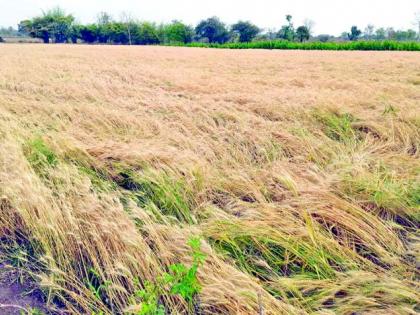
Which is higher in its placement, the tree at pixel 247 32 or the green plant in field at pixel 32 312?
the tree at pixel 247 32

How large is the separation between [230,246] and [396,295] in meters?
0.77

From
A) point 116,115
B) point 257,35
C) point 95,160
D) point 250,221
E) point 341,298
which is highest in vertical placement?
point 257,35

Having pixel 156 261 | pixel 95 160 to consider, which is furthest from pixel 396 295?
pixel 95 160

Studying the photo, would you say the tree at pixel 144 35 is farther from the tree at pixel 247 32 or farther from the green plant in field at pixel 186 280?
the green plant in field at pixel 186 280

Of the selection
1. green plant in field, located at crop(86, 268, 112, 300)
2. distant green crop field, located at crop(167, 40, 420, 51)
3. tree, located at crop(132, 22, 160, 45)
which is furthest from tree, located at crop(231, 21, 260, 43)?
green plant in field, located at crop(86, 268, 112, 300)

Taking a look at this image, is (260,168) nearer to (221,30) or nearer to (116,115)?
(116,115)

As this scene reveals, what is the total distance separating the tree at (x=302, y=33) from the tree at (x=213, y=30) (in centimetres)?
1415

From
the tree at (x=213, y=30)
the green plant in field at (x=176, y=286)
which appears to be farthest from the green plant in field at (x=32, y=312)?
the tree at (x=213, y=30)

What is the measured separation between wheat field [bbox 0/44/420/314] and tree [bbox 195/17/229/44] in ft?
211

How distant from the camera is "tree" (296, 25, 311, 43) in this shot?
2228 inches

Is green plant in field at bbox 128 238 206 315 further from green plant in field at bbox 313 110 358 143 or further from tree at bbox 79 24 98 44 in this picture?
tree at bbox 79 24 98 44

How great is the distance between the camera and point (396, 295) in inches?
51.9

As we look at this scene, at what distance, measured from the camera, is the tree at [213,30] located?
6334 centimetres

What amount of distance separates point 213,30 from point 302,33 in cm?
1819
